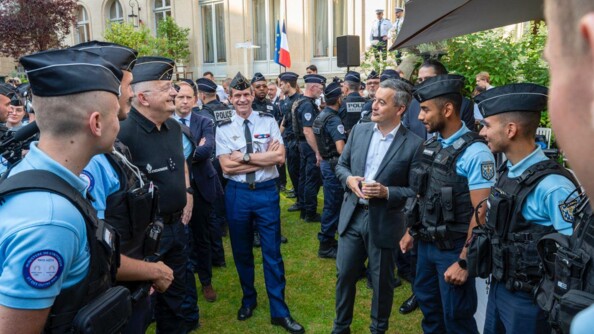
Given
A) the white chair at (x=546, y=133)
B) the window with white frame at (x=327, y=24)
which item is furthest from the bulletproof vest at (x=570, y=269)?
the window with white frame at (x=327, y=24)

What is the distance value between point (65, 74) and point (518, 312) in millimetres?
2664

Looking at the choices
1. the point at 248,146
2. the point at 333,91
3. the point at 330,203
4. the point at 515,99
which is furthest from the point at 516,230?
the point at 333,91

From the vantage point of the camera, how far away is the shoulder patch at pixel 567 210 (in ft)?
7.42

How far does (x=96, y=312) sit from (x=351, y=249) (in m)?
2.37

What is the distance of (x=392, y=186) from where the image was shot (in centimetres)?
367

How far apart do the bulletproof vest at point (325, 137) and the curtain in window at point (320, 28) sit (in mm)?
13334

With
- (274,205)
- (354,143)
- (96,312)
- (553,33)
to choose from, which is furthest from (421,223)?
(553,33)

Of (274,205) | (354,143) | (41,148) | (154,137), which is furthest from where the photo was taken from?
(274,205)

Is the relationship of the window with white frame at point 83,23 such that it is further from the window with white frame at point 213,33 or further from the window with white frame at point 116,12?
the window with white frame at point 213,33

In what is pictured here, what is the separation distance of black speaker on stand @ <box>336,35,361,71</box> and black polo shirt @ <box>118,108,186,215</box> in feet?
28.6

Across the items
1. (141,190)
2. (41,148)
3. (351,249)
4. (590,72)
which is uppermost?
(590,72)

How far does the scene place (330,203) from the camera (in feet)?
20.8

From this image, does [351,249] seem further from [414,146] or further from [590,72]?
[590,72]

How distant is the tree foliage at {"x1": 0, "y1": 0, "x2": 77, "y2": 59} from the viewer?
65.4 feet
